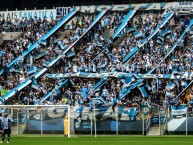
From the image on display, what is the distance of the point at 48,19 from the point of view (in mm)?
70688

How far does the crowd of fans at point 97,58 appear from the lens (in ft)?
189

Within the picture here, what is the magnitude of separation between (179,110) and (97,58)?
1279cm

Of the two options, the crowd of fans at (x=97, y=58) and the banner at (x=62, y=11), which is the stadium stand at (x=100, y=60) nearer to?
the crowd of fans at (x=97, y=58)

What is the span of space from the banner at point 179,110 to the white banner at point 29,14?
73.8ft

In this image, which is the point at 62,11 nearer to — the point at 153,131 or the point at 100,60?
the point at 100,60

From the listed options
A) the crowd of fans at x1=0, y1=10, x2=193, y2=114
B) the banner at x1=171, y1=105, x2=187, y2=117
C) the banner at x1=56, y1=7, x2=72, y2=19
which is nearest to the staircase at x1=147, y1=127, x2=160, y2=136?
the banner at x1=171, y1=105, x2=187, y2=117

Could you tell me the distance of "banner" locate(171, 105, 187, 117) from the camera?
51125 millimetres

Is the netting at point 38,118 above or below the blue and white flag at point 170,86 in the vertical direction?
below

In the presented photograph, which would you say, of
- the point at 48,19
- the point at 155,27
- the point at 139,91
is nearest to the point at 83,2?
the point at 48,19

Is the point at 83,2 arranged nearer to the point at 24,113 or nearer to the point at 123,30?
the point at 123,30

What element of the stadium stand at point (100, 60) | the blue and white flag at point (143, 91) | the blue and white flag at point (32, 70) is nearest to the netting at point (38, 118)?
the stadium stand at point (100, 60)

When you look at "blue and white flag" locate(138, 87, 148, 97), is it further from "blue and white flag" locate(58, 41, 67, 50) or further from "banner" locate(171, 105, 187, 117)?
"blue and white flag" locate(58, 41, 67, 50)

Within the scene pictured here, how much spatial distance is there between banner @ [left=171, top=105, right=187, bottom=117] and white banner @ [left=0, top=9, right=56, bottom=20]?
22.5 meters

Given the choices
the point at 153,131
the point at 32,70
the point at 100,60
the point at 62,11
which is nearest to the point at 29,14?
the point at 62,11
